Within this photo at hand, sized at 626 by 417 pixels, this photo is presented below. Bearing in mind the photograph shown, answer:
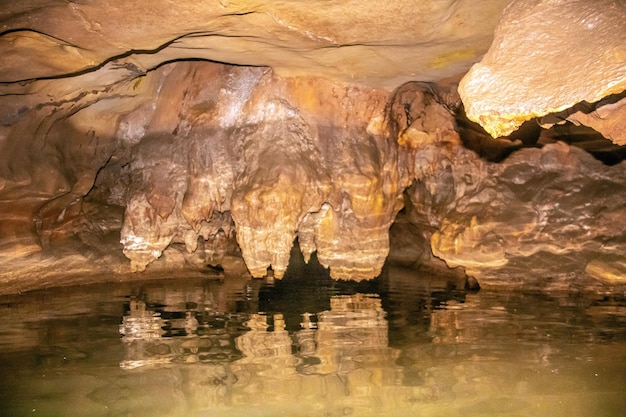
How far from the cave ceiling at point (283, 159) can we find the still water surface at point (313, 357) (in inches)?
36.0

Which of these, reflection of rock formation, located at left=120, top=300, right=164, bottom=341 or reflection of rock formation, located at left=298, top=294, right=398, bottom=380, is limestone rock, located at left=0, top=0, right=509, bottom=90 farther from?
reflection of rock formation, located at left=298, top=294, right=398, bottom=380

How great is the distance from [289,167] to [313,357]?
3.23 m

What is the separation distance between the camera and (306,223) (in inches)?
334

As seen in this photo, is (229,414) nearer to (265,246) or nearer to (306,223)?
(265,246)

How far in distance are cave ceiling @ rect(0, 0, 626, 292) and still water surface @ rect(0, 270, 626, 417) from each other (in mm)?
914

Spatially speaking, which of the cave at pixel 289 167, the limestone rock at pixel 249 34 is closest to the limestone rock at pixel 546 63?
the limestone rock at pixel 249 34

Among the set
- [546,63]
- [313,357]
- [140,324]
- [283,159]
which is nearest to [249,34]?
[283,159]

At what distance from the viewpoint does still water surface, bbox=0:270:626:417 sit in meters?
3.89

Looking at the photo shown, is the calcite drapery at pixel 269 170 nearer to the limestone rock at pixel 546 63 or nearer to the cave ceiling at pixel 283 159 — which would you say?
the cave ceiling at pixel 283 159

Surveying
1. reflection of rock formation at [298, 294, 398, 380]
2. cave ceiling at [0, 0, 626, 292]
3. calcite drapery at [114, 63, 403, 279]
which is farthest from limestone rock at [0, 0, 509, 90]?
reflection of rock formation at [298, 294, 398, 380]

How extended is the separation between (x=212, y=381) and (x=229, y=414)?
0.62 meters

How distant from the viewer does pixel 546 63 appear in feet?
11.8

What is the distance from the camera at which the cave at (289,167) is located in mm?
6344

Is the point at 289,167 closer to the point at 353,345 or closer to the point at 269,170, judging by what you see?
the point at 269,170
